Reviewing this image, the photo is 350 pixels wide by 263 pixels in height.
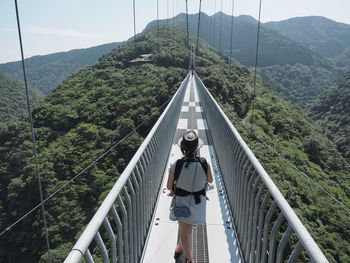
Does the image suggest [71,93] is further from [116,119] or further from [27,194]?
[27,194]

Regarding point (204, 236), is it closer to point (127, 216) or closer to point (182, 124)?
point (127, 216)

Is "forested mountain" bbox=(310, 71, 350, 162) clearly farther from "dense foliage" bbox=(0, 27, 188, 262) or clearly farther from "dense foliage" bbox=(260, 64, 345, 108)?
"dense foliage" bbox=(260, 64, 345, 108)

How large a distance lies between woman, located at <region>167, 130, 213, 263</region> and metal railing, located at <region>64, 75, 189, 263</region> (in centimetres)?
35

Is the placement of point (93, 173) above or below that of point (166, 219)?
below

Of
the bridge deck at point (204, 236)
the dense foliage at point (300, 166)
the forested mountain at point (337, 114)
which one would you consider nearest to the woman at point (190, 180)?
the bridge deck at point (204, 236)

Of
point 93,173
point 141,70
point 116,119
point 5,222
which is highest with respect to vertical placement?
point 141,70

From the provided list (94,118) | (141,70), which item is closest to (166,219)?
(94,118)

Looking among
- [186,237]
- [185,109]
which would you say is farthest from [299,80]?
[186,237]

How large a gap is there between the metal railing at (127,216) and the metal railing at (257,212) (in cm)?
98

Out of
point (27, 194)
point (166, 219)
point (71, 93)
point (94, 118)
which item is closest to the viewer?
point (166, 219)

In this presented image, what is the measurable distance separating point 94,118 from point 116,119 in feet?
18.3

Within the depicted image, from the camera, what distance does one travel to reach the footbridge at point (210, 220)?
2137mm

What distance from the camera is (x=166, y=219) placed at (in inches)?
174

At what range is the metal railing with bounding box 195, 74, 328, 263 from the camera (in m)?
1.93
